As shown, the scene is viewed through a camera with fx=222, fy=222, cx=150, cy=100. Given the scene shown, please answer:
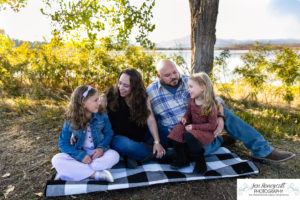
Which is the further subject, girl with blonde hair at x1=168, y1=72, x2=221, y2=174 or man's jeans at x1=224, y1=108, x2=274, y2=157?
man's jeans at x1=224, y1=108, x2=274, y2=157

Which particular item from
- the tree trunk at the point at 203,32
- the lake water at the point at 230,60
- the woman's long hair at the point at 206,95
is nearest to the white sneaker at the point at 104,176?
the woman's long hair at the point at 206,95

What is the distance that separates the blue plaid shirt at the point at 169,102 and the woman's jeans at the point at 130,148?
0.59 m

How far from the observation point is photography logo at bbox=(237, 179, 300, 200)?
2359 mm

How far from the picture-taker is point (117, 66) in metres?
5.69

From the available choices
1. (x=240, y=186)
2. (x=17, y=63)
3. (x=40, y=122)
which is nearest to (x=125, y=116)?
(x=240, y=186)

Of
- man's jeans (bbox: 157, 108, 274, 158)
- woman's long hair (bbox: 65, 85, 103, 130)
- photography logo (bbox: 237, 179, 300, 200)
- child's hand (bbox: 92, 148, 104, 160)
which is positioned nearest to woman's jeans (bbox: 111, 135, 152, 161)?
child's hand (bbox: 92, 148, 104, 160)

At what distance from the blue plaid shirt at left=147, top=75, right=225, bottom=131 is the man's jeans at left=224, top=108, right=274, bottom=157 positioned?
350mm

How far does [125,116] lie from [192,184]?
4.03 ft

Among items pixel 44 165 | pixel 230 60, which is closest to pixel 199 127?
pixel 44 165

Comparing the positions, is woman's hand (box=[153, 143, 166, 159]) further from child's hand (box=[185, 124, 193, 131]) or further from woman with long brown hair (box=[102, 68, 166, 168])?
child's hand (box=[185, 124, 193, 131])

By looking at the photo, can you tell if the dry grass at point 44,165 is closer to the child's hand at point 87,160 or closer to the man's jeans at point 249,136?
the man's jeans at point 249,136

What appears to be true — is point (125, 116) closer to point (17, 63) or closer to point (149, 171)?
point (149, 171)

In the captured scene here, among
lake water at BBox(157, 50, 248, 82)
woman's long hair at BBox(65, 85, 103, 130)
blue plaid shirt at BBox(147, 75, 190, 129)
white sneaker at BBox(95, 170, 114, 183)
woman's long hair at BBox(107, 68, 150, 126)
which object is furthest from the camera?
lake water at BBox(157, 50, 248, 82)

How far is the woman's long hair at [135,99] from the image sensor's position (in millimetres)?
2957
